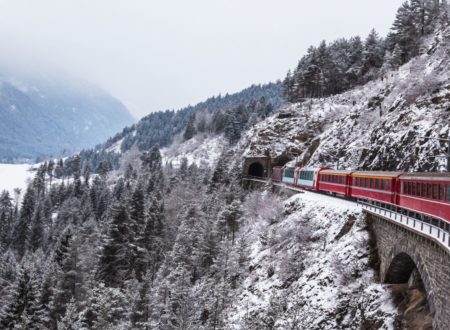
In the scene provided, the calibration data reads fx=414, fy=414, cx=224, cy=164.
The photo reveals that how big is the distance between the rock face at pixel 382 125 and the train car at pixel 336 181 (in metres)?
4.89

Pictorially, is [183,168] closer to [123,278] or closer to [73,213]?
[73,213]

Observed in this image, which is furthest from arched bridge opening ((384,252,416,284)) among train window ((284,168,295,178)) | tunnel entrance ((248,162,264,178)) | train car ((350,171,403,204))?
tunnel entrance ((248,162,264,178))

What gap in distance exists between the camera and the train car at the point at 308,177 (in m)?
50.9

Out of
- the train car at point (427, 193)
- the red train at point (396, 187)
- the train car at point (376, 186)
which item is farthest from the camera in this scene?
the train car at point (376, 186)

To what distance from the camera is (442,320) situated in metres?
14.9

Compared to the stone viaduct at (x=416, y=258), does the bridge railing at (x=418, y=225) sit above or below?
above

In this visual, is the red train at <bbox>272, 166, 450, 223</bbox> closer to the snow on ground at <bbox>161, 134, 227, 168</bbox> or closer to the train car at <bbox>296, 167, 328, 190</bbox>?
the train car at <bbox>296, 167, 328, 190</bbox>

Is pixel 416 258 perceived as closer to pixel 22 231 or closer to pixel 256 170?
pixel 256 170

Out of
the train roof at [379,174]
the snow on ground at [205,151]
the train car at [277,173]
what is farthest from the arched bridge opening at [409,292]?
the snow on ground at [205,151]

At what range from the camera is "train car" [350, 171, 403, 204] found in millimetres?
27938

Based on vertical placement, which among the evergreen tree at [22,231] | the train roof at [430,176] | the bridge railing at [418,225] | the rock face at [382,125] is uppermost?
the rock face at [382,125]

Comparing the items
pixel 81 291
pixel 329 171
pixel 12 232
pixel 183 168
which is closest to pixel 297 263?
pixel 329 171

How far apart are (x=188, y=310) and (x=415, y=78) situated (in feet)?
130

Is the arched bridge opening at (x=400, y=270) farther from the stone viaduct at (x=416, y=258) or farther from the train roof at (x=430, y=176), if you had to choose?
the train roof at (x=430, y=176)
